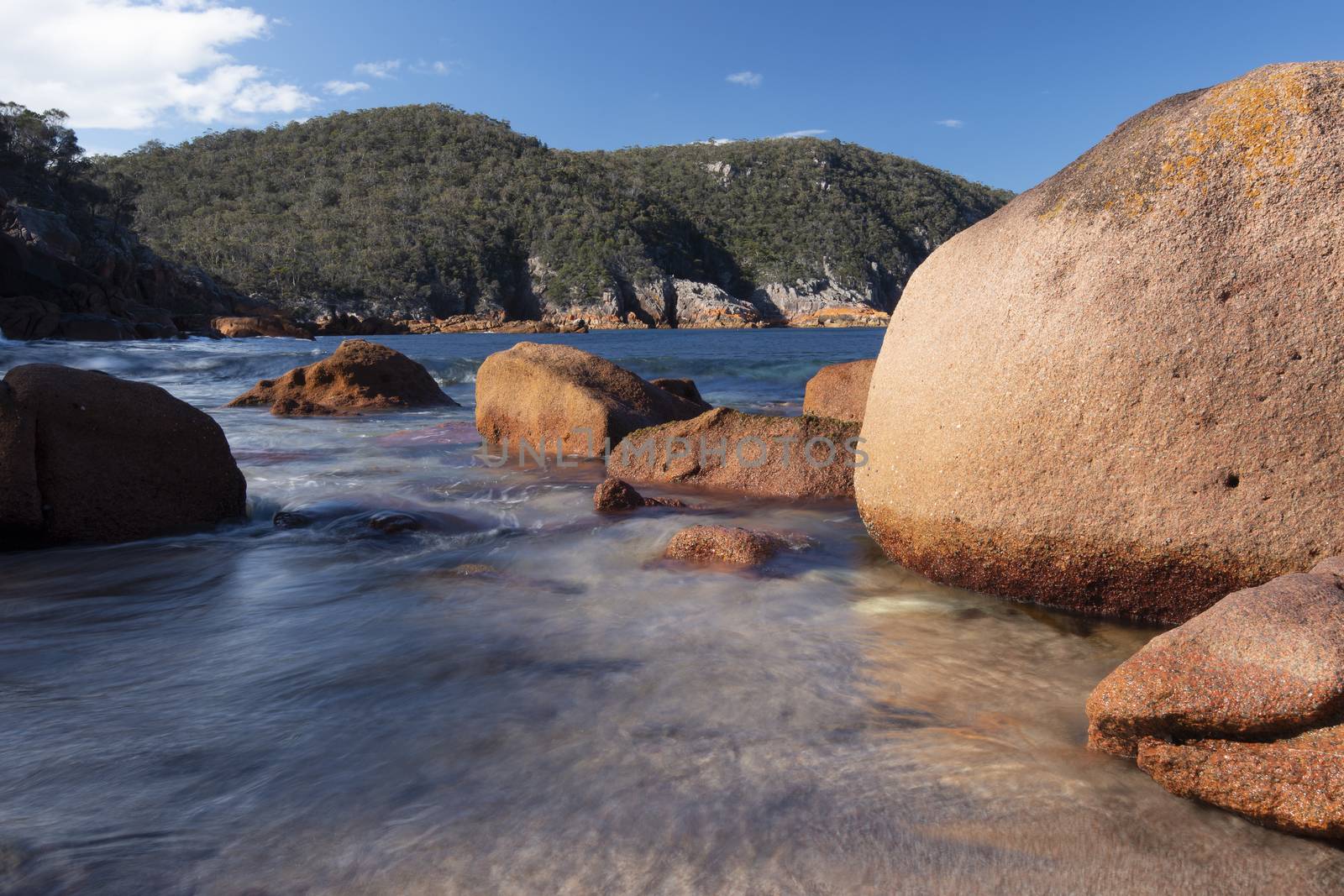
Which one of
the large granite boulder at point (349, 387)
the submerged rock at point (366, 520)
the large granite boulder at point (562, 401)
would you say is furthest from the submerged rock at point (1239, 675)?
the large granite boulder at point (349, 387)

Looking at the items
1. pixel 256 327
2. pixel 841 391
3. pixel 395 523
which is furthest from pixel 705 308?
pixel 395 523

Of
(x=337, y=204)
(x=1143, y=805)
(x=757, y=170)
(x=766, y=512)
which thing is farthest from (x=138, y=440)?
(x=757, y=170)

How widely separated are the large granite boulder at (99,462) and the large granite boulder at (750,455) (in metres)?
2.77

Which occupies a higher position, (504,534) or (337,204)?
(337,204)

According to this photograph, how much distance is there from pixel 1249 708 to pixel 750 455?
13.1 feet

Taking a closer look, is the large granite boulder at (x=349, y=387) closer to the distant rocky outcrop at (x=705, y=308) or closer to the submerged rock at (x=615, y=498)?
the submerged rock at (x=615, y=498)

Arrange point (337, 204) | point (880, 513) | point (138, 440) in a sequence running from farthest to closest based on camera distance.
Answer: point (337, 204) → point (138, 440) → point (880, 513)

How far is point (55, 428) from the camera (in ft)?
13.9

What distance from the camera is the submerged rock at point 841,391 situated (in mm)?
7859

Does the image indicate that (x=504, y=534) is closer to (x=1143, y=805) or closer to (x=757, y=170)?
(x=1143, y=805)

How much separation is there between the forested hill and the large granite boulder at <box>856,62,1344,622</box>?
203 ft

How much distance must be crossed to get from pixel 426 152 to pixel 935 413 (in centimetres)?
9084

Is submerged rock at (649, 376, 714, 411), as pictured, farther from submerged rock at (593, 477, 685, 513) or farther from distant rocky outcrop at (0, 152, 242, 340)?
distant rocky outcrop at (0, 152, 242, 340)

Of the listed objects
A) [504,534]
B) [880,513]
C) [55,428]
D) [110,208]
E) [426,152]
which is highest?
[426,152]
